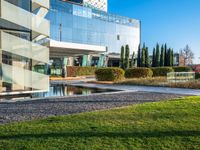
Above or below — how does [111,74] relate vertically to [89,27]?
below

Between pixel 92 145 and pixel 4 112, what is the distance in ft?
13.1

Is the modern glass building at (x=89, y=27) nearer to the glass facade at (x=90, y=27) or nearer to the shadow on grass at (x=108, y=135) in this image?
the glass facade at (x=90, y=27)

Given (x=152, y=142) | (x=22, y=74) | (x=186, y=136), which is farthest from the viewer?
(x=22, y=74)

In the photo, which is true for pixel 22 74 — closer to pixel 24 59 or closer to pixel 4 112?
pixel 24 59

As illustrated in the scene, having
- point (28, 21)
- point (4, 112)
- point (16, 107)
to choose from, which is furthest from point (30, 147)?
point (28, 21)

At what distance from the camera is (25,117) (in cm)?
697

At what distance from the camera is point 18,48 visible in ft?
43.0

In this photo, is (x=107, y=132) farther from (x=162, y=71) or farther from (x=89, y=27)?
(x=89, y=27)

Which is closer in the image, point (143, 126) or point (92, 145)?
point (92, 145)

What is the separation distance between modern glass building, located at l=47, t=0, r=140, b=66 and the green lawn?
38.1 metres


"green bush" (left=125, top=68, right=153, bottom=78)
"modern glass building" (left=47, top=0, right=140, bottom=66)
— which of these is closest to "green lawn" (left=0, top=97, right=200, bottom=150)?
"green bush" (left=125, top=68, right=153, bottom=78)

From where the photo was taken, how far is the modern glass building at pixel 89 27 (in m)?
53.3

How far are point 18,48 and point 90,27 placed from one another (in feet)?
156

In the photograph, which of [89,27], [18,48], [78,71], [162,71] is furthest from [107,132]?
[89,27]
